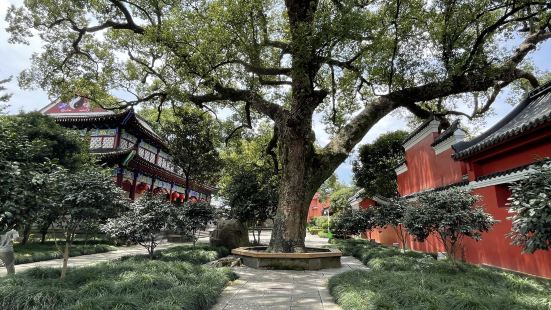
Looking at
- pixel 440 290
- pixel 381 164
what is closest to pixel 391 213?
pixel 440 290

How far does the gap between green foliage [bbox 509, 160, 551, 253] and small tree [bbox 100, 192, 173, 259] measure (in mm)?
7850

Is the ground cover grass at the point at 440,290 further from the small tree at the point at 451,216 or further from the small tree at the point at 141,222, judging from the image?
the small tree at the point at 141,222

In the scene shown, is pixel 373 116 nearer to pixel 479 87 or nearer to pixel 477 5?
pixel 479 87

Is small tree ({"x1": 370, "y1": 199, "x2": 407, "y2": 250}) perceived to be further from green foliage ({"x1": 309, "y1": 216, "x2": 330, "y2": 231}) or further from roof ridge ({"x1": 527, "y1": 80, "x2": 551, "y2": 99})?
green foliage ({"x1": 309, "y1": 216, "x2": 330, "y2": 231})

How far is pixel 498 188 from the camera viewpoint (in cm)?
837

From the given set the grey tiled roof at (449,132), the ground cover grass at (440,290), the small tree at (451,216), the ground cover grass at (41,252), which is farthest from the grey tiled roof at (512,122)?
the ground cover grass at (41,252)

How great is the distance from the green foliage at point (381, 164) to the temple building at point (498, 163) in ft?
19.9

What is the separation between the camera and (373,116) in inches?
434

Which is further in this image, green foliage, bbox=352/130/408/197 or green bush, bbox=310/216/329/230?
green bush, bbox=310/216/329/230

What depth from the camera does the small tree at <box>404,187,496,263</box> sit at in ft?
23.4

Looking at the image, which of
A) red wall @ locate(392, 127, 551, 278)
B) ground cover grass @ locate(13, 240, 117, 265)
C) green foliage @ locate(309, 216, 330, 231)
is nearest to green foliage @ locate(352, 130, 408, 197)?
red wall @ locate(392, 127, 551, 278)

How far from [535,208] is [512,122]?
5934 millimetres

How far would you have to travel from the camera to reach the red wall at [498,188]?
23.1ft

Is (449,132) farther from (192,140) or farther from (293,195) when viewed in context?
(192,140)
